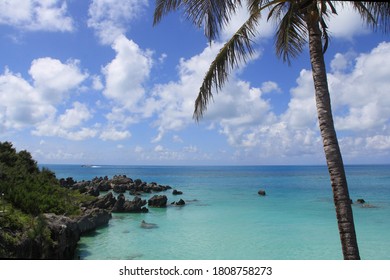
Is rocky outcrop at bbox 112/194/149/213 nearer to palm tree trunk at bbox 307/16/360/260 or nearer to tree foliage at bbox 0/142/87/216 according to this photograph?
tree foliage at bbox 0/142/87/216

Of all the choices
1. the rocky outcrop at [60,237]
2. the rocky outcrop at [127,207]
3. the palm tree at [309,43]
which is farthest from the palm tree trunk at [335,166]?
the rocky outcrop at [127,207]

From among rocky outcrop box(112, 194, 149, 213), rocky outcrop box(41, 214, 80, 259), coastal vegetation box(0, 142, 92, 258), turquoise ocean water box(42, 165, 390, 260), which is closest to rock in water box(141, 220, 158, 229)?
turquoise ocean water box(42, 165, 390, 260)

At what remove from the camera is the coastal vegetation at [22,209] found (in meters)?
9.81

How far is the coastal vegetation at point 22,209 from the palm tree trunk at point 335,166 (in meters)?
8.08

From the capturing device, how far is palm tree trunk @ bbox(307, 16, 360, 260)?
5.54 m

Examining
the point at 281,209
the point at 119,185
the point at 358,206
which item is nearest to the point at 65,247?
the point at 281,209

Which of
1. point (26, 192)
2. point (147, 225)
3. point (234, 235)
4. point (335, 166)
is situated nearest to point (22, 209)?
point (26, 192)

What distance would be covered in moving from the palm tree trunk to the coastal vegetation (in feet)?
26.5

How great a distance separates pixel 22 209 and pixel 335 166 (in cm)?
1314

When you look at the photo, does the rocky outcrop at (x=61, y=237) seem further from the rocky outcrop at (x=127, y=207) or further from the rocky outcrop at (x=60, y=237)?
the rocky outcrop at (x=127, y=207)

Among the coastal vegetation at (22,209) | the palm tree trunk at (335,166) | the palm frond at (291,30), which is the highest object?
the palm frond at (291,30)

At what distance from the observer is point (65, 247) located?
12.8 m

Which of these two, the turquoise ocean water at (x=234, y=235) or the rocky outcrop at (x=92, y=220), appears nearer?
the turquoise ocean water at (x=234, y=235)

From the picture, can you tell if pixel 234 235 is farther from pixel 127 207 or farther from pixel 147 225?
pixel 127 207
